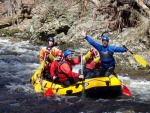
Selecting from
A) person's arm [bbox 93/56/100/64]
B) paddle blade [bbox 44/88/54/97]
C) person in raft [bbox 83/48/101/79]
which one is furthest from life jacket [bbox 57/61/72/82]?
person's arm [bbox 93/56/100/64]

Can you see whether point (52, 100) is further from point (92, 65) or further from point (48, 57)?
point (48, 57)

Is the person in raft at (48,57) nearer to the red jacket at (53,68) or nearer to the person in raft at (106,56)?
the red jacket at (53,68)

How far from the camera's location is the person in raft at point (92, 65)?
9.45 meters

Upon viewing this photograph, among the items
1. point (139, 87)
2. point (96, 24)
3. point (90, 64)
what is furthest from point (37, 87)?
point (96, 24)

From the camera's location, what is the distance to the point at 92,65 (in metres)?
9.91

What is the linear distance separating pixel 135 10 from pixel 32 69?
5.50 m

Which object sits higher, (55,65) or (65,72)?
(55,65)

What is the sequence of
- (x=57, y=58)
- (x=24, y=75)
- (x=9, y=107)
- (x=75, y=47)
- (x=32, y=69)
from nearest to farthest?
(x=9, y=107)
(x=57, y=58)
(x=24, y=75)
(x=32, y=69)
(x=75, y=47)

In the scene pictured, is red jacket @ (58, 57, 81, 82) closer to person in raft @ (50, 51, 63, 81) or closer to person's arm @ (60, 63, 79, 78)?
person's arm @ (60, 63, 79, 78)

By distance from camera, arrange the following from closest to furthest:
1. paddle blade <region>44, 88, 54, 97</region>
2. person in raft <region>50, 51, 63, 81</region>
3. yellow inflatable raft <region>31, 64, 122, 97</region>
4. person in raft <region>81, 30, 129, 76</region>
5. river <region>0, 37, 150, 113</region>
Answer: river <region>0, 37, 150, 113</region>, yellow inflatable raft <region>31, 64, 122, 97</region>, paddle blade <region>44, 88, 54, 97</region>, person in raft <region>81, 30, 129, 76</region>, person in raft <region>50, 51, 63, 81</region>

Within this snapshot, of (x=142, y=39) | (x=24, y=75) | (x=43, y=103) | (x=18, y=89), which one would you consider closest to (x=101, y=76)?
(x=43, y=103)

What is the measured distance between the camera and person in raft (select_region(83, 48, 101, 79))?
945 centimetres

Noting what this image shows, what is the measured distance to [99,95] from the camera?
914 centimetres

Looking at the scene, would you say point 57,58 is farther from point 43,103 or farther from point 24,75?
point 24,75
